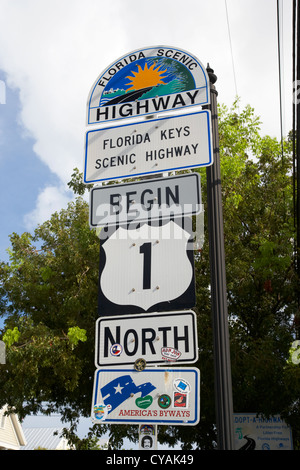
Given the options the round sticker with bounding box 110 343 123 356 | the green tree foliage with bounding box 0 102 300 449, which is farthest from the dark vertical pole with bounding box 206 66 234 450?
the green tree foliage with bounding box 0 102 300 449

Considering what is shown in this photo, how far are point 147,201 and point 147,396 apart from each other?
1387mm

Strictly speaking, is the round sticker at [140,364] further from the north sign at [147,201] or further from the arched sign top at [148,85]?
the arched sign top at [148,85]

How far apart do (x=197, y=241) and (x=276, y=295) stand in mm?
9210

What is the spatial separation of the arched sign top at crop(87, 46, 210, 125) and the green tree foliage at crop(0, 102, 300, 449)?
6.30 m

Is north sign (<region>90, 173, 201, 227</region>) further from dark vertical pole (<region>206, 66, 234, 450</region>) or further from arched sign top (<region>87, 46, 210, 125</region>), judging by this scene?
arched sign top (<region>87, 46, 210, 125</region>)

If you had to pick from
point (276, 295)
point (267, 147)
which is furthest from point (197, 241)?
point (267, 147)

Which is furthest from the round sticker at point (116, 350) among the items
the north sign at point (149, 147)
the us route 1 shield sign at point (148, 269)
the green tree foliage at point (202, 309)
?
the green tree foliage at point (202, 309)

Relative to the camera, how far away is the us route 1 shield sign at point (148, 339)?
9.85 ft

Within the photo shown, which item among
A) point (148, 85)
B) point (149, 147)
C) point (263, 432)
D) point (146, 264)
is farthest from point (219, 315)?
point (263, 432)

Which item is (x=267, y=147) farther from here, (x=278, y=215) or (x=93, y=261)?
(x=93, y=261)

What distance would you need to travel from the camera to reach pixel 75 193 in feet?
45.0

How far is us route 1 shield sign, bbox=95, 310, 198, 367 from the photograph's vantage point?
9.85ft

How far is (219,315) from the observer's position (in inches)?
125

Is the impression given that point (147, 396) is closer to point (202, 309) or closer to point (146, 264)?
point (146, 264)
